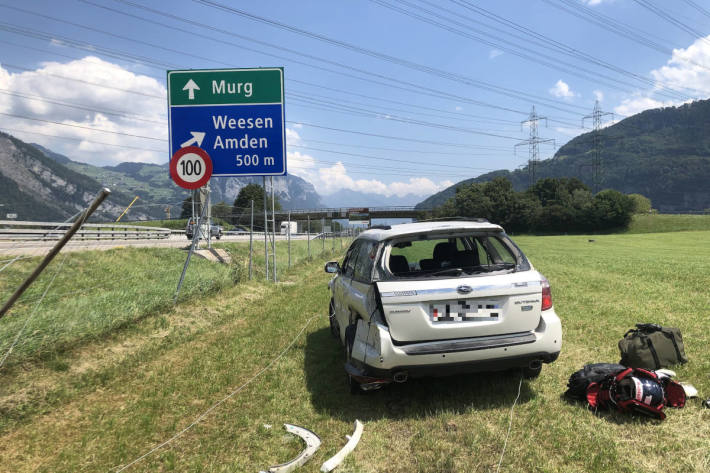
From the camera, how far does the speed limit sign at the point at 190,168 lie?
870cm

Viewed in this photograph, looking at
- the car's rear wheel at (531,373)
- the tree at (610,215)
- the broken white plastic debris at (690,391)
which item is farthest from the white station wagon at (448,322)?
the tree at (610,215)

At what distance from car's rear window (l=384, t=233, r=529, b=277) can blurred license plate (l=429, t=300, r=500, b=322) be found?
0.97 ft

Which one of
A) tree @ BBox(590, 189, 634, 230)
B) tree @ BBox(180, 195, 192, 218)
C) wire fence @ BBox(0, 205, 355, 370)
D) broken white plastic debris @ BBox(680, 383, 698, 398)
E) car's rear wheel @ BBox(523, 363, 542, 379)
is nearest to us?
broken white plastic debris @ BBox(680, 383, 698, 398)

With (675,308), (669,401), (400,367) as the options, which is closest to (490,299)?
(400,367)

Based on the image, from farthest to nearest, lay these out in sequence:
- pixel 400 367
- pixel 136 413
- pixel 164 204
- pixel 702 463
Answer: pixel 164 204
pixel 136 413
pixel 400 367
pixel 702 463

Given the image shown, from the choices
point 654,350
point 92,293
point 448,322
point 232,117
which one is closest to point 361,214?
point 232,117

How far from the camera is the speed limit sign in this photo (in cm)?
870

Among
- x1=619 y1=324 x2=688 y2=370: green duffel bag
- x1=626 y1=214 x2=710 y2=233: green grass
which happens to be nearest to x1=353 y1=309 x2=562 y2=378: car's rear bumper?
x1=619 y1=324 x2=688 y2=370: green duffel bag

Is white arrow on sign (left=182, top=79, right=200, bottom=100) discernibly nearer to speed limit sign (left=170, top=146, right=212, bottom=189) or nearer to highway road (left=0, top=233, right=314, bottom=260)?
speed limit sign (left=170, top=146, right=212, bottom=189)

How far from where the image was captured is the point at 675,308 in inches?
320

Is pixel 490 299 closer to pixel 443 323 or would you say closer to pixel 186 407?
pixel 443 323

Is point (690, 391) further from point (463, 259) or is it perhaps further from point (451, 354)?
point (463, 259)

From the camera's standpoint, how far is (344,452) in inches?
125

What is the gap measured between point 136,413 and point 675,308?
355 inches
